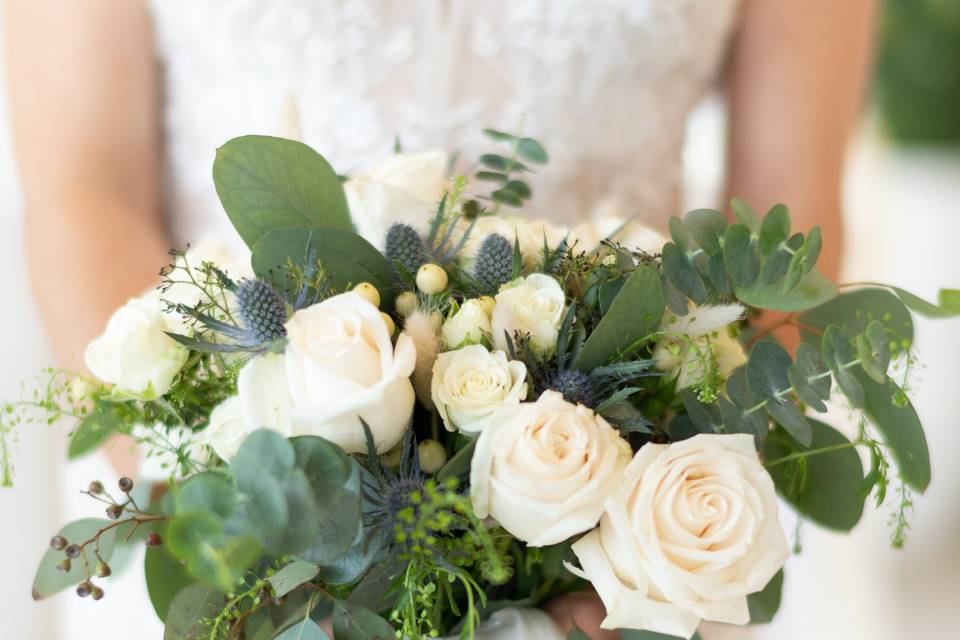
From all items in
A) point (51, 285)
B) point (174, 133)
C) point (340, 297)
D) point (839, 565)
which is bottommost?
point (839, 565)

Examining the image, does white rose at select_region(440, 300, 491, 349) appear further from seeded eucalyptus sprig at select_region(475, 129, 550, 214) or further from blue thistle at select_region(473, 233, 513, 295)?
seeded eucalyptus sprig at select_region(475, 129, 550, 214)

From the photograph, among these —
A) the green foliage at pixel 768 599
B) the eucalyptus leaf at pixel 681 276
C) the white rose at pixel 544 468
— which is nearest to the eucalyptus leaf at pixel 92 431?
the white rose at pixel 544 468

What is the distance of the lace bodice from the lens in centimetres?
92

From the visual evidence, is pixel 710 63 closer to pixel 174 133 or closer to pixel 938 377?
pixel 174 133

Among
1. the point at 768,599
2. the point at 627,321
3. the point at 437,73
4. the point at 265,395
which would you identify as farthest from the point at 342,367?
the point at 437,73

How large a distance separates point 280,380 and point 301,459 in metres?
0.05

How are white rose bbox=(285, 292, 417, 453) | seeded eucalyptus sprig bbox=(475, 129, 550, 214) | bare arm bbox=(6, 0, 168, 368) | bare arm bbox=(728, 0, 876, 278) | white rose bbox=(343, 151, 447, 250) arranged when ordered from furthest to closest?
1. bare arm bbox=(728, 0, 876, 278)
2. bare arm bbox=(6, 0, 168, 368)
3. seeded eucalyptus sprig bbox=(475, 129, 550, 214)
4. white rose bbox=(343, 151, 447, 250)
5. white rose bbox=(285, 292, 417, 453)

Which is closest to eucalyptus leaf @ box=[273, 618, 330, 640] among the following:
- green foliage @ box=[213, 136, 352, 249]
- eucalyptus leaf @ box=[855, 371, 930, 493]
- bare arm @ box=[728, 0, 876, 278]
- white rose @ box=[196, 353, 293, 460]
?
white rose @ box=[196, 353, 293, 460]

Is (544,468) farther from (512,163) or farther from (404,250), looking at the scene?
(512,163)

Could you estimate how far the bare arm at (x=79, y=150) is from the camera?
0.90 metres

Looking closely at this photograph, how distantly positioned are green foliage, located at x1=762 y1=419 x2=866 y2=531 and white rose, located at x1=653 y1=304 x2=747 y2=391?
3.4 inches

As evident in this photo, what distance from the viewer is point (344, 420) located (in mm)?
413

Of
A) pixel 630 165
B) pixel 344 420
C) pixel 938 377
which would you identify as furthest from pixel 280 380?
pixel 938 377

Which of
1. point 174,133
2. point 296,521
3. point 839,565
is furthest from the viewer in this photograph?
point 839,565
